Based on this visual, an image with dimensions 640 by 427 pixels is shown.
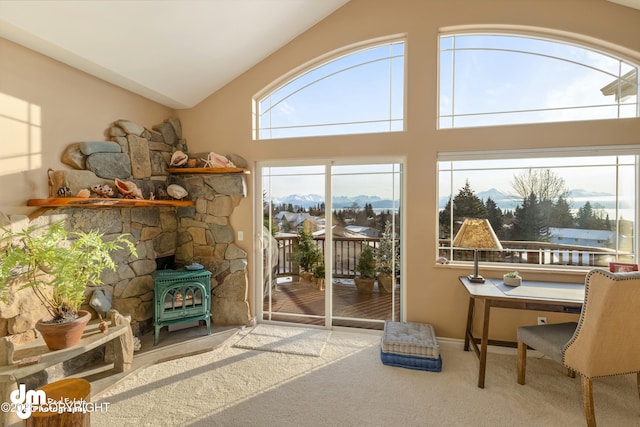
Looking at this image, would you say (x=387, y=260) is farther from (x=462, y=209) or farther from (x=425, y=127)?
(x=425, y=127)

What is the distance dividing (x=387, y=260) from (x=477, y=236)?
41.8 inches

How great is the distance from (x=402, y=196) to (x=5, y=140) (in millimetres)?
3652

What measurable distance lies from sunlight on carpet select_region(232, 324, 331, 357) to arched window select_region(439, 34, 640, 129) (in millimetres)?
2805

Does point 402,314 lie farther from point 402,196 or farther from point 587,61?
point 587,61

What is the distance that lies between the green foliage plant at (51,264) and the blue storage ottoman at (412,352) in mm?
2627

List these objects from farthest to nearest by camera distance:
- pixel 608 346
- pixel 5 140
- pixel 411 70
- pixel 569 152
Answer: pixel 411 70
pixel 569 152
pixel 5 140
pixel 608 346

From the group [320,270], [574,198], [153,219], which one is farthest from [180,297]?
[574,198]

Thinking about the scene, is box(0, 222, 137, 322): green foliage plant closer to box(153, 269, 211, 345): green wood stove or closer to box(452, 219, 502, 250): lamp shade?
box(153, 269, 211, 345): green wood stove

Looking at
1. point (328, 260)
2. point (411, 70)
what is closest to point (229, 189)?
point (328, 260)

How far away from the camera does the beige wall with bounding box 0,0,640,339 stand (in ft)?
8.59

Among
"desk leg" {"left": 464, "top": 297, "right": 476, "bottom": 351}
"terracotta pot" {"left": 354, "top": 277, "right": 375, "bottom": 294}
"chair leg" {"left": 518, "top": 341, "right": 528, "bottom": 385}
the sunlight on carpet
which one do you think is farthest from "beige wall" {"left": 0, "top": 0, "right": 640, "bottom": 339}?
the sunlight on carpet

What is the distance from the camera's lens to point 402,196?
11.0ft

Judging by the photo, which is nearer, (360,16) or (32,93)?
(32,93)

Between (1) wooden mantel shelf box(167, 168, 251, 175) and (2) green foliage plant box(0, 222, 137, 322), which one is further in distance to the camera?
(1) wooden mantel shelf box(167, 168, 251, 175)
